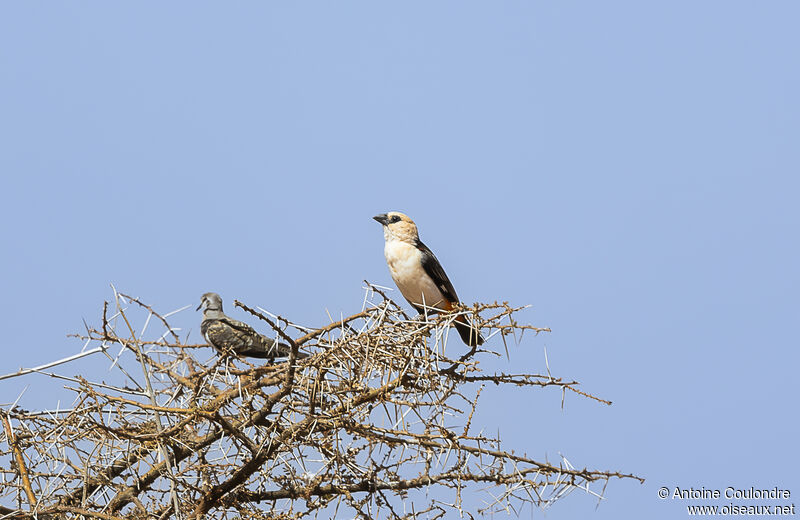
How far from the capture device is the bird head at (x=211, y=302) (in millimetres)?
6836

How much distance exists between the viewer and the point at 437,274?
674 cm

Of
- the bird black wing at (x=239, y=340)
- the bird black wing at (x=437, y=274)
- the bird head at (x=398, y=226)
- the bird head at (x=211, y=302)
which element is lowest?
the bird black wing at (x=239, y=340)

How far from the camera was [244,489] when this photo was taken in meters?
4.21

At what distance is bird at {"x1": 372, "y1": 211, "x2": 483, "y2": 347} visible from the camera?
6.74 meters

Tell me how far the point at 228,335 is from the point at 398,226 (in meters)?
1.53

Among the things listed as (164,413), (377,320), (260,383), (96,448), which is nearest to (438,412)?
(377,320)

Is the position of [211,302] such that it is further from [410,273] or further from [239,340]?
[410,273]

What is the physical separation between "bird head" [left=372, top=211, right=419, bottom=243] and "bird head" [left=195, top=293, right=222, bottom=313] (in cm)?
135

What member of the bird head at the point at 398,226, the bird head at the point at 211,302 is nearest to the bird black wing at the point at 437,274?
the bird head at the point at 398,226

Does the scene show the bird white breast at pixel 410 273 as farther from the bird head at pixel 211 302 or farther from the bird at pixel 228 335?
the bird head at pixel 211 302

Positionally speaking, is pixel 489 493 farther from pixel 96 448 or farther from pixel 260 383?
pixel 96 448

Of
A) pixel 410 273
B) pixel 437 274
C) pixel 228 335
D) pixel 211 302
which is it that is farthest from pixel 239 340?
pixel 437 274

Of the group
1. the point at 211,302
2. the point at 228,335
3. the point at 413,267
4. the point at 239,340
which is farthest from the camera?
the point at 211,302

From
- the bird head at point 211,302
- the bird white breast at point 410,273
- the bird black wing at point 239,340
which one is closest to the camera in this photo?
the bird black wing at point 239,340
